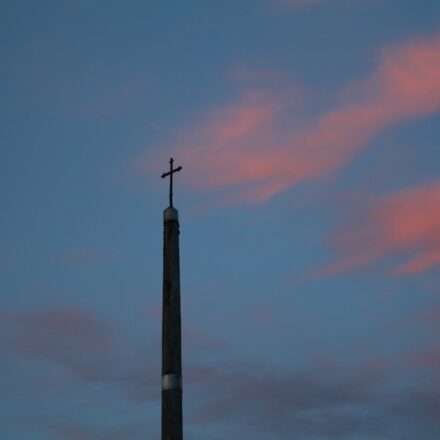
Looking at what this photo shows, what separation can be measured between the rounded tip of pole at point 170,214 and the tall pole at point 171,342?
208mm

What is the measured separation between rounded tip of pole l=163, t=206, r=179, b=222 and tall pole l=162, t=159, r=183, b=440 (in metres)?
0.21

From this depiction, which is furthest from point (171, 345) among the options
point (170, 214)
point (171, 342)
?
point (170, 214)

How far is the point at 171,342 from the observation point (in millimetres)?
20156

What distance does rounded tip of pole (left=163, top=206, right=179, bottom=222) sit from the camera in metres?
21.3

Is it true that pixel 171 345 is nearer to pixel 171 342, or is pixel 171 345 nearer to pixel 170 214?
pixel 171 342

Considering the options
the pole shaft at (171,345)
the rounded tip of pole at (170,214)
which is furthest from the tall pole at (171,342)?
the rounded tip of pole at (170,214)

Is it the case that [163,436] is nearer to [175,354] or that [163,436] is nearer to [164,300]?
[175,354]

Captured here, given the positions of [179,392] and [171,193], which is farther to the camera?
[171,193]

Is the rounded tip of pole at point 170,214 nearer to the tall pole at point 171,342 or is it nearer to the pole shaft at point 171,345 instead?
the tall pole at point 171,342

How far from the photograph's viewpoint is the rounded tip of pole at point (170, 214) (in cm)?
2128

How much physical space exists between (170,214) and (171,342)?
3.44 m

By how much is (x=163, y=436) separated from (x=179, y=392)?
3.69 feet

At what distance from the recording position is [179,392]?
20000mm

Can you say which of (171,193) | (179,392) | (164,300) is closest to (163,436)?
(179,392)
